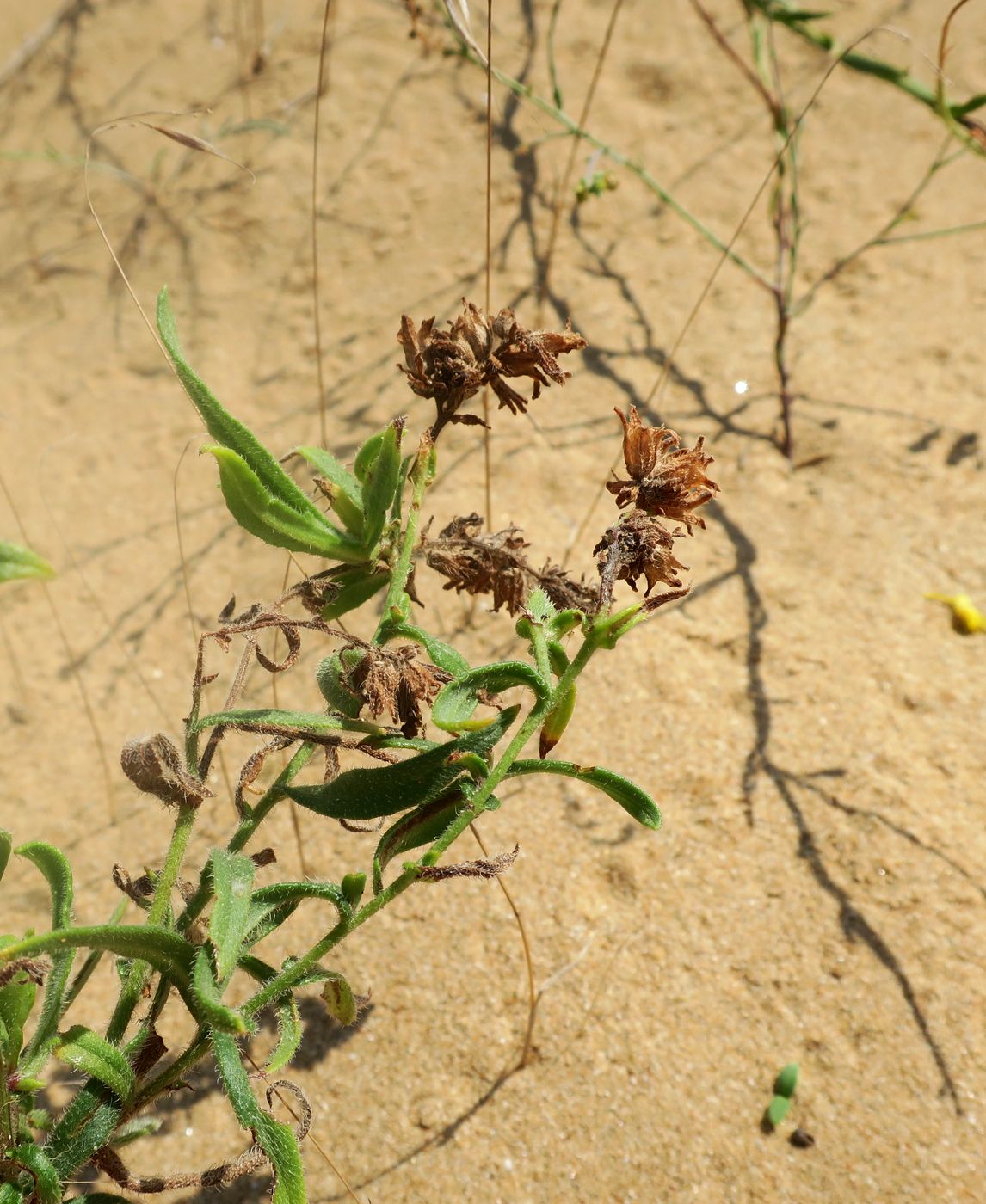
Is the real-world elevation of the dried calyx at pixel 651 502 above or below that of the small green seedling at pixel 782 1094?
above

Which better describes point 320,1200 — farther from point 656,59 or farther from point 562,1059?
point 656,59

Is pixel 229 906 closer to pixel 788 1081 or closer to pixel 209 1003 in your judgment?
pixel 209 1003

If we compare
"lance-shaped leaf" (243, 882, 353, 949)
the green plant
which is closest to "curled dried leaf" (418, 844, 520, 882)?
the green plant

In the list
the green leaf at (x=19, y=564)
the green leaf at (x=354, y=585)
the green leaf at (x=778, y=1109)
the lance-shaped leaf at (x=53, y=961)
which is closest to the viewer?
the green leaf at (x=19, y=564)

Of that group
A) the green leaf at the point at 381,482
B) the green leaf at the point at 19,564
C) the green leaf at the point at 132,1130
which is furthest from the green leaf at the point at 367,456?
the green leaf at the point at 132,1130

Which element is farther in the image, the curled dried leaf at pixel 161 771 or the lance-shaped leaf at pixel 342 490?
the lance-shaped leaf at pixel 342 490

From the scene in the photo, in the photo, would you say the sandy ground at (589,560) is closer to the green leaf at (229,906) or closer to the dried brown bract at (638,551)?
the green leaf at (229,906)
